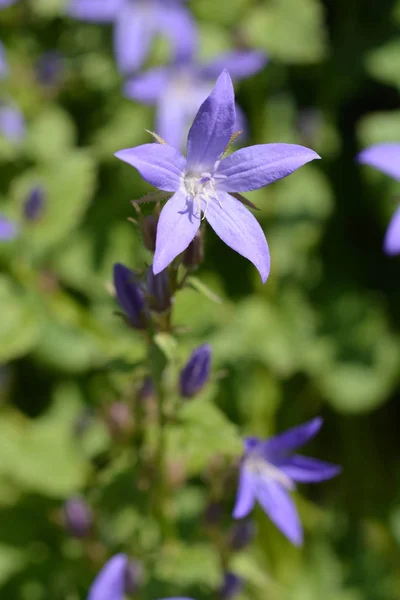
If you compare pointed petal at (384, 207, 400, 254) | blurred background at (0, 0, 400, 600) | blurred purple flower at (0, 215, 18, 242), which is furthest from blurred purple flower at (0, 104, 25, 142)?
pointed petal at (384, 207, 400, 254)

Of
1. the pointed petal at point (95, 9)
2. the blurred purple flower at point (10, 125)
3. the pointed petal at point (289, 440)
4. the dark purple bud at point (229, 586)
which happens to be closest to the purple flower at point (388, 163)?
the pointed petal at point (289, 440)

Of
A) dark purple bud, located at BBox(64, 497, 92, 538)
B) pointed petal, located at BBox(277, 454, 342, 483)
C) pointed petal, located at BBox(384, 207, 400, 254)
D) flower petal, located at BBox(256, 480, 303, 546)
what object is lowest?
dark purple bud, located at BBox(64, 497, 92, 538)

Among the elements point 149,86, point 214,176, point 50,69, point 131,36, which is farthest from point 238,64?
point 214,176

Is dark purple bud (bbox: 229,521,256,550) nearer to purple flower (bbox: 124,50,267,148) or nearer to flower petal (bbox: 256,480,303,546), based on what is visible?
flower petal (bbox: 256,480,303,546)

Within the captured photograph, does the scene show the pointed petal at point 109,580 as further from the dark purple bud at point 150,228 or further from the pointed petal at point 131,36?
the pointed petal at point 131,36

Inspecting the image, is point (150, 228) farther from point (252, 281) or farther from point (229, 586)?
point (252, 281)

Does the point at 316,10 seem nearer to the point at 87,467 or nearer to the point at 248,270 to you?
the point at 248,270
